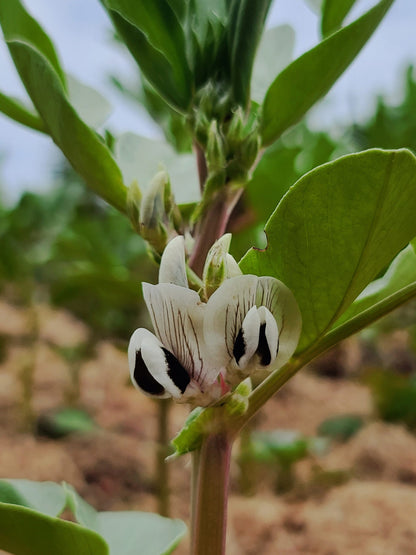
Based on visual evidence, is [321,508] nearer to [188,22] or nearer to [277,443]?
[277,443]

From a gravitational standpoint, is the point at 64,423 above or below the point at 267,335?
above

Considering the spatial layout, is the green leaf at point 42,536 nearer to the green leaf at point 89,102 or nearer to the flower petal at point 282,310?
the flower petal at point 282,310

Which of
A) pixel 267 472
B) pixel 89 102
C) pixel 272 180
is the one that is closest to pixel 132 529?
pixel 89 102

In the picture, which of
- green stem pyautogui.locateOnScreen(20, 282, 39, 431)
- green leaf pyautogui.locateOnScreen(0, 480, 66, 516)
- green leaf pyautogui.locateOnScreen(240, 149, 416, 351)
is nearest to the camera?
green leaf pyautogui.locateOnScreen(240, 149, 416, 351)

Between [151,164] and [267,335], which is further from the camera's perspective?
[151,164]

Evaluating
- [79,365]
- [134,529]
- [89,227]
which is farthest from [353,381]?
[134,529]

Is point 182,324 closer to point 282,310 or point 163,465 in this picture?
point 282,310

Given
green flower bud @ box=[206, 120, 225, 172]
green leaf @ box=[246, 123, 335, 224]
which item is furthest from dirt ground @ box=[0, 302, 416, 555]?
green flower bud @ box=[206, 120, 225, 172]

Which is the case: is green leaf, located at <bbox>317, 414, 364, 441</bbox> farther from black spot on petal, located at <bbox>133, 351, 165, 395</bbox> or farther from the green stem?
black spot on petal, located at <bbox>133, 351, 165, 395</bbox>
